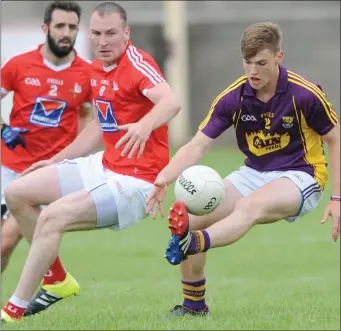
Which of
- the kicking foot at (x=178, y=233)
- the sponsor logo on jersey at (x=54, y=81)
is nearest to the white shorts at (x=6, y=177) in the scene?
the sponsor logo on jersey at (x=54, y=81)

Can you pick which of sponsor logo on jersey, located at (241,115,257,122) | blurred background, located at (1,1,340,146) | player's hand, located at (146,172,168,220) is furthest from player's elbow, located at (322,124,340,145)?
blurred background, located at (1,1,340,146)

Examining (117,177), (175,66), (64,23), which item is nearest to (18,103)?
(64,23)

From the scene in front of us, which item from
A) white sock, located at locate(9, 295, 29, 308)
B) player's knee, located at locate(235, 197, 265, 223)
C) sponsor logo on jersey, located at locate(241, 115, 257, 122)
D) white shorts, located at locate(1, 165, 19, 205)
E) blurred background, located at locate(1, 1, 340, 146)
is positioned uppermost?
sponsor logo on jersey, located at locate(241, 115, 257, 122)

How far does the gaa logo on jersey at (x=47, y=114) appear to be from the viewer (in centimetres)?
968

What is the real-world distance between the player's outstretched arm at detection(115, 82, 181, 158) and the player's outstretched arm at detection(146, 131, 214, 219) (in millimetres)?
276

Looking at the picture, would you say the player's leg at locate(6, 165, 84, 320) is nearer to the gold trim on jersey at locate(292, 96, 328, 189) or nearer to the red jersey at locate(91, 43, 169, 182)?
the red jersey at locate(91, 43, 169, 182)

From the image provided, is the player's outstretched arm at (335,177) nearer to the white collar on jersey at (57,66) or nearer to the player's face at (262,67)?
the player's face at (262,67)

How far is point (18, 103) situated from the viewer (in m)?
9.77

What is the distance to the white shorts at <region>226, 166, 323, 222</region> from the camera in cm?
775

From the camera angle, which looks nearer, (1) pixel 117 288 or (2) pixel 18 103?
(2) pixel 18 103

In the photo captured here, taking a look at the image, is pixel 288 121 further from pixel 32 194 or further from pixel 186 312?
pixel 32 194

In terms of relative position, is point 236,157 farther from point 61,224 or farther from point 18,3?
point 61,224

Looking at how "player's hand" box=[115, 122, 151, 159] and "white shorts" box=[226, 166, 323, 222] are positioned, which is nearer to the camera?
"player's hand" box=[115, 122, 151, 159]

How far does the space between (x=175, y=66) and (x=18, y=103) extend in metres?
22.4
